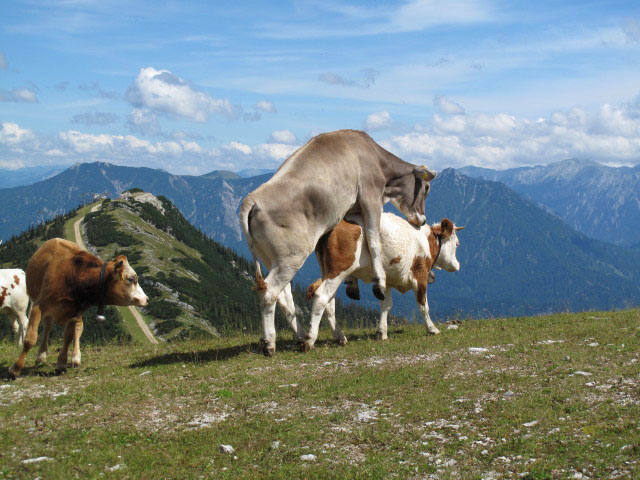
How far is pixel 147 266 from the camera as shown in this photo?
160875mm

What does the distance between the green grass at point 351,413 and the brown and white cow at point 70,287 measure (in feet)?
3.65

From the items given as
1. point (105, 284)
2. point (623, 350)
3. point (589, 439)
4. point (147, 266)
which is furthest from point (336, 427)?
point (147, 266)

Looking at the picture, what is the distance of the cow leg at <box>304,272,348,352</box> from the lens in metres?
14.2

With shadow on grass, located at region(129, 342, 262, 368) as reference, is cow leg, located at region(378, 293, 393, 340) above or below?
above

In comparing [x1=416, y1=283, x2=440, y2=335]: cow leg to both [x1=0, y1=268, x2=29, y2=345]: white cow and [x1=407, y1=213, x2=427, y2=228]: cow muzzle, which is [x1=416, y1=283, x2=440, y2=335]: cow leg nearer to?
[x1=407, y1=213, x2=427, y2=228]: cow muzzle

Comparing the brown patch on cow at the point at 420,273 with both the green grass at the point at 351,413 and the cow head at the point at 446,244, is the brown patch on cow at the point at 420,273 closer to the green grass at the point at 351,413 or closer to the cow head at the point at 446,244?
the cow head at the point at 446,244

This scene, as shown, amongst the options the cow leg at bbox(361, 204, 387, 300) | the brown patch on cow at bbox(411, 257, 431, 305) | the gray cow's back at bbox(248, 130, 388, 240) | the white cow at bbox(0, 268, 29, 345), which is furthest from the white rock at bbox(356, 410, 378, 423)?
the white cow at bbox(0, 268, 29, 345)

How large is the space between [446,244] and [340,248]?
20.0 ft

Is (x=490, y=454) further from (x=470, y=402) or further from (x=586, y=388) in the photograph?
(x=586, y=388)

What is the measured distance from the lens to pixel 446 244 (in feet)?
64.1

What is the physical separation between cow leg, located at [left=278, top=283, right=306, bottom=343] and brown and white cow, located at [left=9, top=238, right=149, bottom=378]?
336cm

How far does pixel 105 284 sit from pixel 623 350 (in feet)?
36.4

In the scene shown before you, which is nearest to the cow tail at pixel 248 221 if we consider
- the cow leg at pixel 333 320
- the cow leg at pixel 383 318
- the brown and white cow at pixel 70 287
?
the cow leg at pixel 333 320

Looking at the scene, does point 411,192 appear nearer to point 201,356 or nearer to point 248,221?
point 248,221
